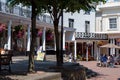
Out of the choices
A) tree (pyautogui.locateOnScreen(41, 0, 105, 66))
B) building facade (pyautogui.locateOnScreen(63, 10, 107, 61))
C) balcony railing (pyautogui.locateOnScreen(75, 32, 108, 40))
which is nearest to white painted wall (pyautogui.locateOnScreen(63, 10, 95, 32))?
building facade (pyautogui.locateOnScreen(63, 10, 107, 61))

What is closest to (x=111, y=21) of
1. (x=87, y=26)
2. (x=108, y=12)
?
(x=108, y=12)

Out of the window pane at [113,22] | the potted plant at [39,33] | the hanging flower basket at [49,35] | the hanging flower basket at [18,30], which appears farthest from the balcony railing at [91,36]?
the hanging flower basket at [18,30]

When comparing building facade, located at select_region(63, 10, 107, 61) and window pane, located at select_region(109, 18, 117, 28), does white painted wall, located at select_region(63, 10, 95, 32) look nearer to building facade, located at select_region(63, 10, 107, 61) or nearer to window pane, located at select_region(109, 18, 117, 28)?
building facade, located at select_region(63, 10, 107, 61)

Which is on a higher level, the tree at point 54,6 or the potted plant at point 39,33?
the tree at point 54,6

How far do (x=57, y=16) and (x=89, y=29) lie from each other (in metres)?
34.5

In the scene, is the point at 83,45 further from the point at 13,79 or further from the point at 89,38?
the point at 13,79

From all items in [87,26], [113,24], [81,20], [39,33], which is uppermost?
[81,20]

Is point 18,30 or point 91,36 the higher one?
point 18,30

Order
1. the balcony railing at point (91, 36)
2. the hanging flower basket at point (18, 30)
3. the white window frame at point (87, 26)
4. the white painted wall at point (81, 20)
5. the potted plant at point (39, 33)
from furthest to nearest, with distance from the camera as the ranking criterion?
the white window frame at point (87, 26), the white painted wall at point (81, 20), the balcony railing at point (91, 36), the potted plant at point (39, 33), the hanging flower basket at point (18, 30)

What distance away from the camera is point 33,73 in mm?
15289

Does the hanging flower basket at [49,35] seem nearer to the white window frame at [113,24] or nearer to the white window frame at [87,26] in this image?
the white window frame at [87,26]

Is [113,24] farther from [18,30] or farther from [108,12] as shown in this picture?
[18,30]

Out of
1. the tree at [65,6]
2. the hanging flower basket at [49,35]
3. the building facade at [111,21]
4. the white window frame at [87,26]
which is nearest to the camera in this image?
the tree at [65,6]

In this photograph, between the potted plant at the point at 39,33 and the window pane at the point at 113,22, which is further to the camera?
the window pane at the point at 113,22
